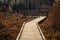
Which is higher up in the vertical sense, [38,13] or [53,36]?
[53,36]

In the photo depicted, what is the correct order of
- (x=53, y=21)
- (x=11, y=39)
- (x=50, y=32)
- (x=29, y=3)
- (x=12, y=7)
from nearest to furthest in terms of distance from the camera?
(x=11, y=39) → (x=50, y=32) → (x=53, y=21) → (x=12, y=7) → (x=29, y=3)

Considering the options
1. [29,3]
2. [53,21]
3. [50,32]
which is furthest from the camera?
[29,3]

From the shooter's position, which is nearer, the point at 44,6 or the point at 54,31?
the point at 54,31

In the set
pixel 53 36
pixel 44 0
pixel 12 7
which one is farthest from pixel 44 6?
pixel 53 36

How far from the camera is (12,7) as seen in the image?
36125mm

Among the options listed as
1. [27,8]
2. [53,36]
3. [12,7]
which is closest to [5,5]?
[12,7]

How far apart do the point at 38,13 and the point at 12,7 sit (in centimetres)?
437

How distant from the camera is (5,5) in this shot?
33.9 meters

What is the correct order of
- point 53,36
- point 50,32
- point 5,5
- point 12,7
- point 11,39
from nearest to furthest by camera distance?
point 11,39, point 53,36, point 50,32, point 5,5, point 12,7

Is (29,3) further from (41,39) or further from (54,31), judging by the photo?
(41,39)

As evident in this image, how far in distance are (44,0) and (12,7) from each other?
6.28m

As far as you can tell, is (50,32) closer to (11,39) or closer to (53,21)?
(53,21)

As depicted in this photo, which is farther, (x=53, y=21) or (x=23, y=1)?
(x=23, y=1)

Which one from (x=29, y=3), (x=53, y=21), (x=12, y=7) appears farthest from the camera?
(x=29, y=3)
